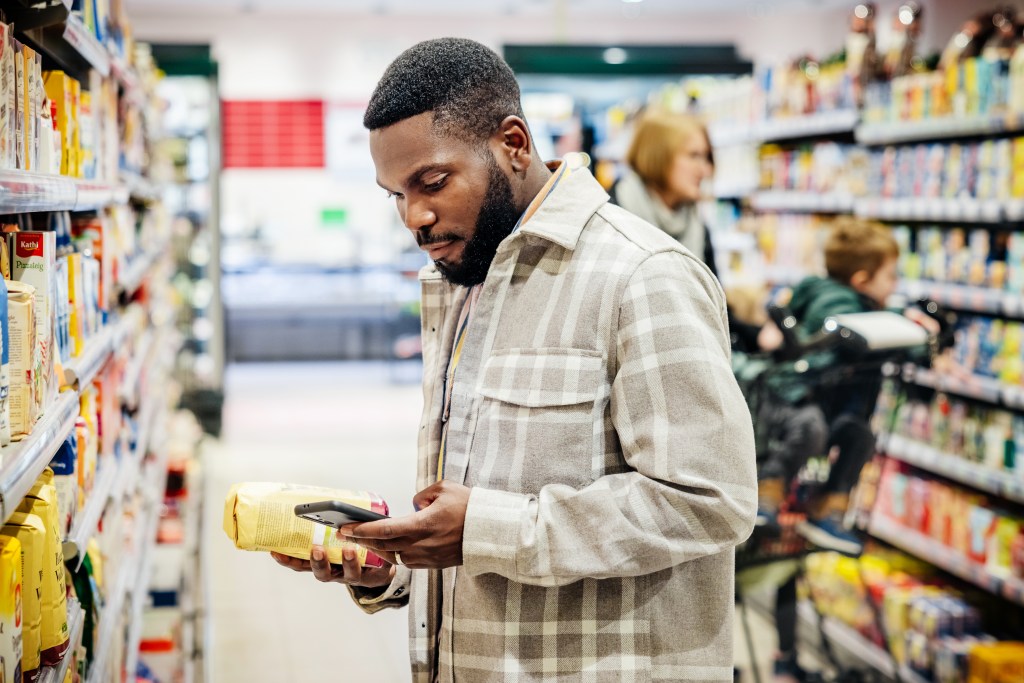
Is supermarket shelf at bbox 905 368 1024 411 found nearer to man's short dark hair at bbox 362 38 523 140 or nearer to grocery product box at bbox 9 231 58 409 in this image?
man's short dark hair at bbox 362 38 523 140

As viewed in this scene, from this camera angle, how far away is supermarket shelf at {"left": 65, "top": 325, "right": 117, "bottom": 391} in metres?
2.09

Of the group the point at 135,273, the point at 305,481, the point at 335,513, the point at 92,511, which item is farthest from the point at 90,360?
the point at 305,481

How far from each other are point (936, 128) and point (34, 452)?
3577mm

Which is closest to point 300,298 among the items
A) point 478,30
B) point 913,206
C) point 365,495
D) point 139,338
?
point 478,30

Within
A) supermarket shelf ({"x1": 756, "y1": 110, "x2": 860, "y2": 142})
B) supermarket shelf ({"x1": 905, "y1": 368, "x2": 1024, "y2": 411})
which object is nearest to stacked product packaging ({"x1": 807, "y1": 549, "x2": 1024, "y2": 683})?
supermarket shelf ({"x1": 905, "y1": 368, "x2": 1024, "y2": 411})

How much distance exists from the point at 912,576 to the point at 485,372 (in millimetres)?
3404

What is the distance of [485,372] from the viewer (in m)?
1.58

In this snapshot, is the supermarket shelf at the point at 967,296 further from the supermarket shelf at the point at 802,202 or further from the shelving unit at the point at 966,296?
the supermarket shelf at the point at 802,202

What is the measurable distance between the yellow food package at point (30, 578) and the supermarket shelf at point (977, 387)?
2799 mm

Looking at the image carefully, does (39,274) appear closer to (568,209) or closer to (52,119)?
(52,119)

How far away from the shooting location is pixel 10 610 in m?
1.43

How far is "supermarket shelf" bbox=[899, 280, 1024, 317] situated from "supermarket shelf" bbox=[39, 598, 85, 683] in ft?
10.2

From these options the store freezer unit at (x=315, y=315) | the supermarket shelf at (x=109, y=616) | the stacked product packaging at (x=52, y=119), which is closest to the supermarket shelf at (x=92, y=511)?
the supermarket shelf at (x=109, y=616)

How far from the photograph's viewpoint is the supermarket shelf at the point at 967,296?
379 centimetres
